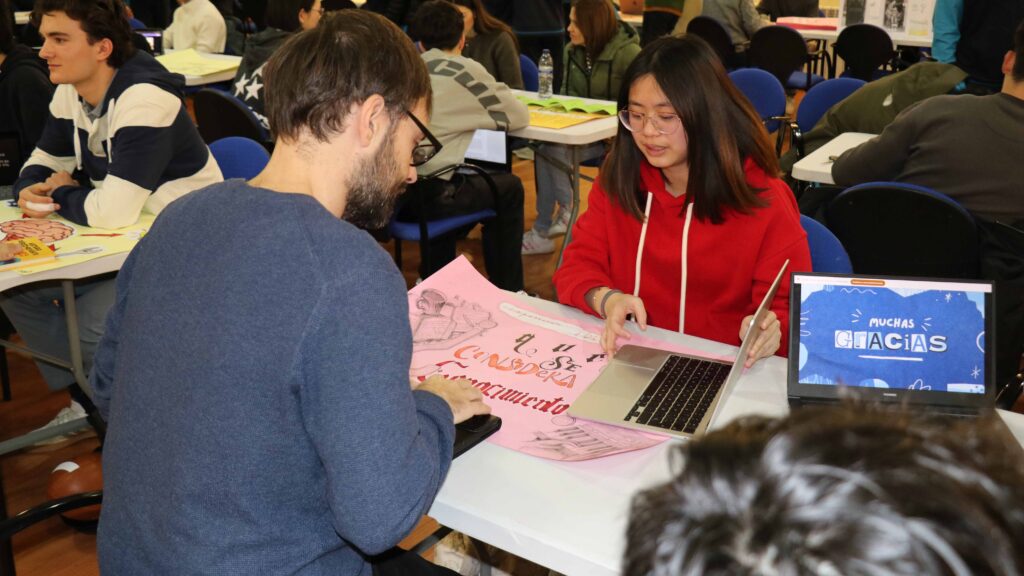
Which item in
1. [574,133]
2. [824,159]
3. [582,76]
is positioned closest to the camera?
[824,159]

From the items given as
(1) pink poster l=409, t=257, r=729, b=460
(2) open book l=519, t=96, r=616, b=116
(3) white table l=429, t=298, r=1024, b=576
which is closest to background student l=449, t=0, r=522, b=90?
(2) open book l=519, t=96, r=616, b=116

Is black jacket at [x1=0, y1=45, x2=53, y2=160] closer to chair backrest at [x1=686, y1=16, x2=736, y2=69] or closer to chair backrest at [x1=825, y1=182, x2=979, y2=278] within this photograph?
→ chair backrest at [x1=825, y1=182, x2=979, y2=278]

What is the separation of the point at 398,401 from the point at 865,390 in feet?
2.52

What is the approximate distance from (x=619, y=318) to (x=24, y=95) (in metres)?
2.65

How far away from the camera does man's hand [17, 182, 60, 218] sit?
262 centimetres

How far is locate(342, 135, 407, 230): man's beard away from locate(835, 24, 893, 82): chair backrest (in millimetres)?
5995

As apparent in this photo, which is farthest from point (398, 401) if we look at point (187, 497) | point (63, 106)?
point (63, 106)

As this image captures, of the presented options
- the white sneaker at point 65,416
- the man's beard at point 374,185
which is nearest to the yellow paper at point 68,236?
the white sneaker at point 65,416

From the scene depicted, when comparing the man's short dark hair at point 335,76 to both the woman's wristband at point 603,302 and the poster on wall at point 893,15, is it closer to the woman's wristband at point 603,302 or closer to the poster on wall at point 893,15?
the woman's wristband at point 603,302

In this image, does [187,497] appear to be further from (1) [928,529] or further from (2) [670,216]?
(2) [670,216]

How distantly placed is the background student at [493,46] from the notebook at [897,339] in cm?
382

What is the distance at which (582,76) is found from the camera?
5297mm

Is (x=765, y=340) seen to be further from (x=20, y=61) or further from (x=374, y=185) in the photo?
(x=20, y=61)

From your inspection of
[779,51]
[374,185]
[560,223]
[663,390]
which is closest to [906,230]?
[663,390]
